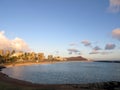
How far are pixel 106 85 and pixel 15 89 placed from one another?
85.5 ft

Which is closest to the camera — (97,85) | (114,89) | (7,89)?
(7,89)

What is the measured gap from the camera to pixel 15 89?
32125mm

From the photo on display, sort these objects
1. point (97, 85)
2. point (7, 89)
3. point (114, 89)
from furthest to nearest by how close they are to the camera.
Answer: point (97, 85)
point (114, 89)
point (7, 89)

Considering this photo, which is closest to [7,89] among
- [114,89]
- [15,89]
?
[15,89]

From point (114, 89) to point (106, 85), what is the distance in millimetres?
5804

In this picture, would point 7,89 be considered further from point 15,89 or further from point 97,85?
point 97,85

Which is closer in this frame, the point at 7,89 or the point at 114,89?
the point at 7,89

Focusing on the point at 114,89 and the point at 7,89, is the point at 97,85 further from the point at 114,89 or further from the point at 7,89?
the point at 7,89

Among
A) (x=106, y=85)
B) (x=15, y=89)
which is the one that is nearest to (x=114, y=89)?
(x=106, y=85)

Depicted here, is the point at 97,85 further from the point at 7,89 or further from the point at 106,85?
the point at 7,89

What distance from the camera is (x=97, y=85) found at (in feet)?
162

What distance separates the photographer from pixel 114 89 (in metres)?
44.3

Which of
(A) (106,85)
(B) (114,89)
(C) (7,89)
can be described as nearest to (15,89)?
(C) (7,89)

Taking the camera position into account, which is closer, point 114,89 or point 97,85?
point 114,89
